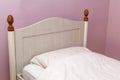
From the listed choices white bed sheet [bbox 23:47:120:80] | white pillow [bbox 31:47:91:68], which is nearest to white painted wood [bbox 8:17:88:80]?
white pillow [bbox 31:47:91:68]

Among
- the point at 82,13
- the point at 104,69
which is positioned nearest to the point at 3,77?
the point at 104,69

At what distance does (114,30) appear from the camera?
2711 millimetres

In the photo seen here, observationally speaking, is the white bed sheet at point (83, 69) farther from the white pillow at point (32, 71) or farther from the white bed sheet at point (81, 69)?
the white pillow at point (32, 71)

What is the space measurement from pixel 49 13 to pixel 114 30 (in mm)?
1154

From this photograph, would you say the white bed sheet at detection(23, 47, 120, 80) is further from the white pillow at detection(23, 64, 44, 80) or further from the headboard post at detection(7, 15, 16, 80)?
the headboard post at detection(7, 15, 16, 80)

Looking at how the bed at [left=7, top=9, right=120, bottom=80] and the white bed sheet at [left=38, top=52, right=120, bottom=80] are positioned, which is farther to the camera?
the bed at [left=7, top=9, right=120, bottom=80]

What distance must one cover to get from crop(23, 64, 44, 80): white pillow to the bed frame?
0.25 ft

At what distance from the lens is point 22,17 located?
1.87 m

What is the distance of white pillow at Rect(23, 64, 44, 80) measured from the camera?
1631mm

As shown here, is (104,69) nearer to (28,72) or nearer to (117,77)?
(117,77)

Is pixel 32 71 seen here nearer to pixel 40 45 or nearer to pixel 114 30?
pixel 40 45

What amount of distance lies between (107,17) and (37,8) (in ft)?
4.15

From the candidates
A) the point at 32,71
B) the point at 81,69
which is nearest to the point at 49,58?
the point at 32,71

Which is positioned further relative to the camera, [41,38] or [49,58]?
[41,38]
